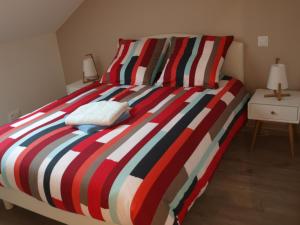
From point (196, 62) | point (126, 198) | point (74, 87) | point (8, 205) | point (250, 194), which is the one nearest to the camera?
point (126, 198)

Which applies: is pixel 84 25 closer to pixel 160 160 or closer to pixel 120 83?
pixel 120 83

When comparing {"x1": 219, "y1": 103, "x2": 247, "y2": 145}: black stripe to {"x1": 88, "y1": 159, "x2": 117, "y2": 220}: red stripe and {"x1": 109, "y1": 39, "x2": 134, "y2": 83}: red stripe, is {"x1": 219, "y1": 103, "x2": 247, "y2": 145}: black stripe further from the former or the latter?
{"x1": 109, "y1": 39, "x2": 134, "y2": 83}: red stripe

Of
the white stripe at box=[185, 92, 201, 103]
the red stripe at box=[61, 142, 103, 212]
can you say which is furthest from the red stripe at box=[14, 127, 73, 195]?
the white stripe at box=[185, 92, 201, 103]

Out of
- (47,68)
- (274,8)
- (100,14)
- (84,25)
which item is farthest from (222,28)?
(47,68)

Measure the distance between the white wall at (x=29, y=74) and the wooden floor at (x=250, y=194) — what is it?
140 cm

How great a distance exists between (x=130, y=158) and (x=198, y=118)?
0.62 m

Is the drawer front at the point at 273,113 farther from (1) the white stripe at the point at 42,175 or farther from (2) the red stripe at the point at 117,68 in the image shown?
(1) the white stripe at the point at 42,175

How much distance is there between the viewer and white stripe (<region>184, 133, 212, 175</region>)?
1.74m

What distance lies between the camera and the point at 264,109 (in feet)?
8.09

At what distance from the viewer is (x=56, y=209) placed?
5.98 ft

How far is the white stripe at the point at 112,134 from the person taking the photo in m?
1.87

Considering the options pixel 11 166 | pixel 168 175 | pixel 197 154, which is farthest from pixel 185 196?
pixel 11 166

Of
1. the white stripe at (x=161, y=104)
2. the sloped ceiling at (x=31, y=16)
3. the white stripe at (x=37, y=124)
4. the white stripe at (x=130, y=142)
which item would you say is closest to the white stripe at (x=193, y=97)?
the white stripe at (x=161, y=104)

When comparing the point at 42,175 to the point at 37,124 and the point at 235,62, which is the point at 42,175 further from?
the point at 235,62
